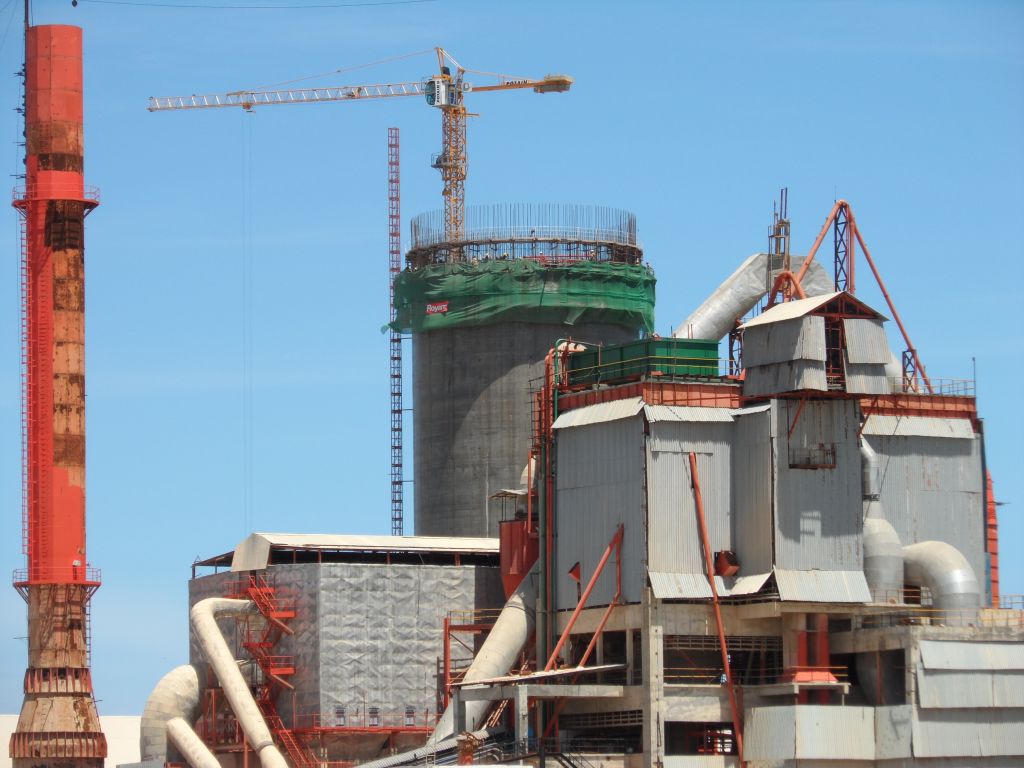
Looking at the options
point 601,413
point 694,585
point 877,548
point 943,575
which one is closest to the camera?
point 694,585

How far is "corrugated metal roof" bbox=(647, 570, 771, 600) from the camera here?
10944 centimetres

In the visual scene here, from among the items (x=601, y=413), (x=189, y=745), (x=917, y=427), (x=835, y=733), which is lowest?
(x=189, y=745)

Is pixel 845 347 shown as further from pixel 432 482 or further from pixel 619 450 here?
pixel 432 482

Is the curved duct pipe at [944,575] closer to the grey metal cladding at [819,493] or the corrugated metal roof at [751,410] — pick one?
the grey metal cladding at [819,493]

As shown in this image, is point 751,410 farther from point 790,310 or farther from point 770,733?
point 770,733

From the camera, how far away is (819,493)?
365 feet

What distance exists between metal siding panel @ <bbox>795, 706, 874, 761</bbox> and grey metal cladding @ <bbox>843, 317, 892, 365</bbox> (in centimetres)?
1536

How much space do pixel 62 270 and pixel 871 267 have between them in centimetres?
4188

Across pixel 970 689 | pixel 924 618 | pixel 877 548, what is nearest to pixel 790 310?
pixel 877 548

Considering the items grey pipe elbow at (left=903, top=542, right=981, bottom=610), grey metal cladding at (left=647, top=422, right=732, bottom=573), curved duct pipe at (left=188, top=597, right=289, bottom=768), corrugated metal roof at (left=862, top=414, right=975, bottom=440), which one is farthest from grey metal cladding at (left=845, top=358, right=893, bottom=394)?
curved duct pipe at (left=188, top=597, right=289, bottom=768)

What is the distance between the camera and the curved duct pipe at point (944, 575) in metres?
111

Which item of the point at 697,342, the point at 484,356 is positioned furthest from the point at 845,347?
the point at 484,356

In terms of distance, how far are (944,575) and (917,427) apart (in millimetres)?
10562

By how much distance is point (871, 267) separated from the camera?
11962cm
